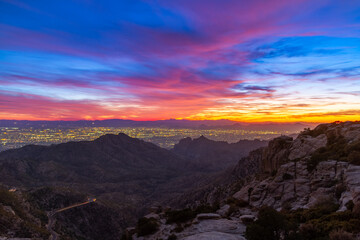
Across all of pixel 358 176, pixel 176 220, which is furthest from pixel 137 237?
pixel 358 176

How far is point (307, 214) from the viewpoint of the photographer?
1919cm

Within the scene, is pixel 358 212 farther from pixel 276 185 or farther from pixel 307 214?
pixel 276 185

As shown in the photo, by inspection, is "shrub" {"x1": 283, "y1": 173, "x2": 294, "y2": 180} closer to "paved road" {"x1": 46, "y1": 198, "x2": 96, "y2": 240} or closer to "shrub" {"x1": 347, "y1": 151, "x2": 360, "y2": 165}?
"shrub" {"x1": 347, "y1": 151, "x2": 360, "y2": 165}

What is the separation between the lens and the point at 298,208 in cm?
2281

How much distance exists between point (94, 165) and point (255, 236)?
208 metres

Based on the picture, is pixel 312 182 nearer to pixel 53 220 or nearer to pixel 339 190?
pixel 339 190

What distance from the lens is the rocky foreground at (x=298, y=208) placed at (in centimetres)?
1400

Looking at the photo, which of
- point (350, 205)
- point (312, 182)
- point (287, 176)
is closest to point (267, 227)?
point (350, 205)

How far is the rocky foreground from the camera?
14.0 meters

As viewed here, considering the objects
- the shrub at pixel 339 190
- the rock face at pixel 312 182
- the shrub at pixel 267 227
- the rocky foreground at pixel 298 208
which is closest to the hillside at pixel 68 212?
the rocky foreground at pixel 298 208

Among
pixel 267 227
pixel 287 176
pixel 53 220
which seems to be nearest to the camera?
pixel 267 227

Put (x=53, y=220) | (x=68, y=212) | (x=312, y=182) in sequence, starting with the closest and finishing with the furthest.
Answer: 1. (x=312, y=182)
2. (x=53, y=220)
3. (x=68, y=212)

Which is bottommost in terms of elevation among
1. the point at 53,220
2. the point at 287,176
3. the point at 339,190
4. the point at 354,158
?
the point at 53,220

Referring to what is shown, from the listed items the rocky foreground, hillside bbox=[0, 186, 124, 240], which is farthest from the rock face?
hillside bbox=[0, 186, 124, 240]
